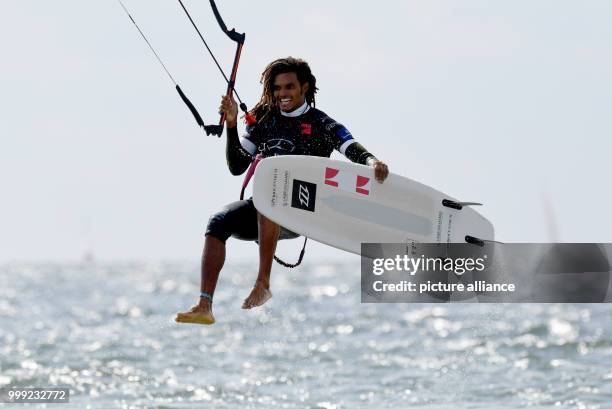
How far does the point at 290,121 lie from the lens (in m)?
8.46

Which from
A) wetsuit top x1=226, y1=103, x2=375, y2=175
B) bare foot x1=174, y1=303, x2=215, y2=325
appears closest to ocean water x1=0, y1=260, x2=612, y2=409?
wetsuit top x1=226, y1=103, x2=375, y2=175

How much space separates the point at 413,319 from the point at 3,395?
2104 centimetres

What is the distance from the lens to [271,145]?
8.53m

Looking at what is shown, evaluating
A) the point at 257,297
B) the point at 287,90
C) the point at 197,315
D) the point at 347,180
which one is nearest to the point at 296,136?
the point at 287,90

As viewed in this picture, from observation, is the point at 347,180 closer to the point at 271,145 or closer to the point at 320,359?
the point at 271,145

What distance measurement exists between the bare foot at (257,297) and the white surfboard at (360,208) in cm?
49

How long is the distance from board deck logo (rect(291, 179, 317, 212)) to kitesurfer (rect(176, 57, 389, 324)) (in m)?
0.22

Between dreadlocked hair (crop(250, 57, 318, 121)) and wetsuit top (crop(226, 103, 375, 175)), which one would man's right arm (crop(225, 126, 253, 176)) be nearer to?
wetsuit top (crop(226, 103, 375, 175))

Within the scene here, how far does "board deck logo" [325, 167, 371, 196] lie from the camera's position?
8.75m

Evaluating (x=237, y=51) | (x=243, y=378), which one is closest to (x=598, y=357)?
(x=243, y=378)

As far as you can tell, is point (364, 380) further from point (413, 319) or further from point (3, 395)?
point (413, 319)

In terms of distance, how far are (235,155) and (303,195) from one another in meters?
0.69

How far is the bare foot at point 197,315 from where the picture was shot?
7988 millimetres

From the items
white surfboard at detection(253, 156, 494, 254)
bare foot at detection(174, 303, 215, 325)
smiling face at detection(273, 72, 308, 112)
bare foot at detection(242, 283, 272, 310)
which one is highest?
smiling face at detection(273, 72, 308, 112)
